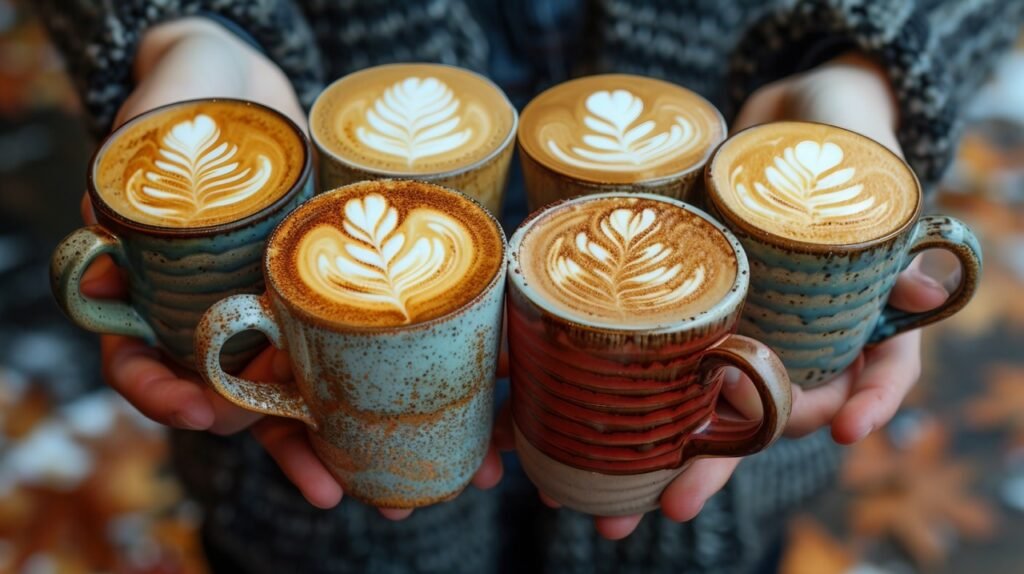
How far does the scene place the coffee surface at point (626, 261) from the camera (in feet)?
2.68

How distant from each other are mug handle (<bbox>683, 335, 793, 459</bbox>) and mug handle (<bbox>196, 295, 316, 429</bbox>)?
38cm

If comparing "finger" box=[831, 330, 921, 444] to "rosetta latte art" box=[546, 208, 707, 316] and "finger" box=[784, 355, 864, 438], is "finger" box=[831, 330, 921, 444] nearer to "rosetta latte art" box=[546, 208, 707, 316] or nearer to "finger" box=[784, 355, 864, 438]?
"finger" box=[784, 355, 864, 438]

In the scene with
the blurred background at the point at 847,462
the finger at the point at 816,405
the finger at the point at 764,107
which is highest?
the finger at the point at 764,107

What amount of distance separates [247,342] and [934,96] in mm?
857

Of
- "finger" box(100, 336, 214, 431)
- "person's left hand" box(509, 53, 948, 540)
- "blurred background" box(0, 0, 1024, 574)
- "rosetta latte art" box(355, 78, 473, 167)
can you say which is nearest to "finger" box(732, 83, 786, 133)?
"person's left hand" box(509, 53, 948, 540)

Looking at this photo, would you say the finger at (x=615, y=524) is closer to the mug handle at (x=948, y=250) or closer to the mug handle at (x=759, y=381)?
the mug handle at (x=759, y=381)

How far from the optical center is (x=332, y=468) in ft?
3.12

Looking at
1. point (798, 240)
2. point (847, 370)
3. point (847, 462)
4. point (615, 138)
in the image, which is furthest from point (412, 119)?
point (847, 462)

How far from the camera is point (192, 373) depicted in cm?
105

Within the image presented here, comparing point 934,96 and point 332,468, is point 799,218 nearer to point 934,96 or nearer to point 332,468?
point 934,96

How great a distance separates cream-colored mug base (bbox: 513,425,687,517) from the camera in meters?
0.91

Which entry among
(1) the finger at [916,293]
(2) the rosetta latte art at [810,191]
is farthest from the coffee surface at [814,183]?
(1) the finger at [916,293]

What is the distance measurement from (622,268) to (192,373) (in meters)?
0.51

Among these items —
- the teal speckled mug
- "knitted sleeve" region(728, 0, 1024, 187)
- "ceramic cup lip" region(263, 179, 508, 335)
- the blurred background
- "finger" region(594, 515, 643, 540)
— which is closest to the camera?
"ceramic cup lip" region(263, 179, 508, 335)
